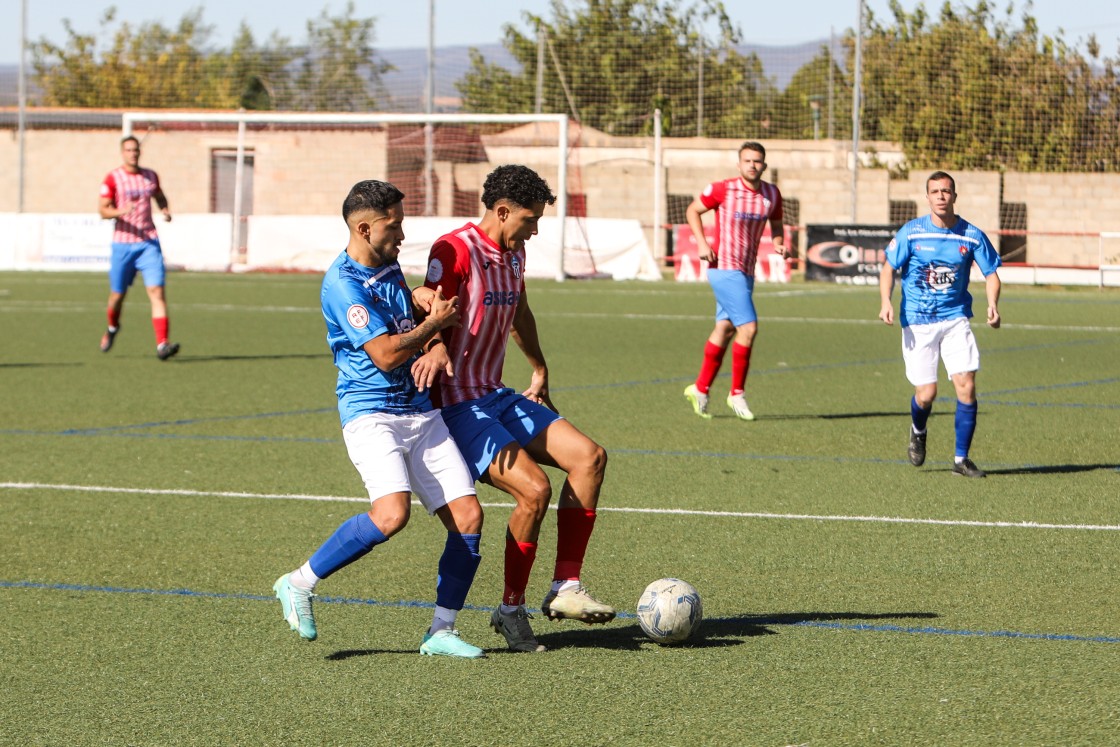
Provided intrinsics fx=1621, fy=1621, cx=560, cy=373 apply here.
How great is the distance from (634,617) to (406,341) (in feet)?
4.94

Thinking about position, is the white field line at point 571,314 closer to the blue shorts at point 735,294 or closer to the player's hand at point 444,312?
the blue shorts at point 735,294

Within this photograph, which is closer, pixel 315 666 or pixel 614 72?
pixel 315 666

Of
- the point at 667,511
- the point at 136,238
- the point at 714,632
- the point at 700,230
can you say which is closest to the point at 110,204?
the point at 136,238

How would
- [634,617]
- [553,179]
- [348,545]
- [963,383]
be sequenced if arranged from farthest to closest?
[553,179] → [963,383] → [634,617] → [348,545]

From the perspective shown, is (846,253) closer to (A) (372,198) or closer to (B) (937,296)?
(B) (937,296)

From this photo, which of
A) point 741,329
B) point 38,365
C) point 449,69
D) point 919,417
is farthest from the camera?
point 449,69

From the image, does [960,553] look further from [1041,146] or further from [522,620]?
[1041,146]

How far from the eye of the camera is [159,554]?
7266 millimetres

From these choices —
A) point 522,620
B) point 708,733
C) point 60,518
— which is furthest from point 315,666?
point 60,518

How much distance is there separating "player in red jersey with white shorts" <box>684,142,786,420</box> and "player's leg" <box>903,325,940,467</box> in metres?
2.45

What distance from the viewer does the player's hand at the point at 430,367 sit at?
5418 mm

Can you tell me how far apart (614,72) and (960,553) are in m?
35.2

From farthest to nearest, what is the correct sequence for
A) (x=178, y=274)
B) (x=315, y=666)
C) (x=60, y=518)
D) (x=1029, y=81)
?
(x=1029, y=81)
(x=178, y=274)
(x=60, y=518)
(x=315, y=666)

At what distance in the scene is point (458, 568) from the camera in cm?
557
